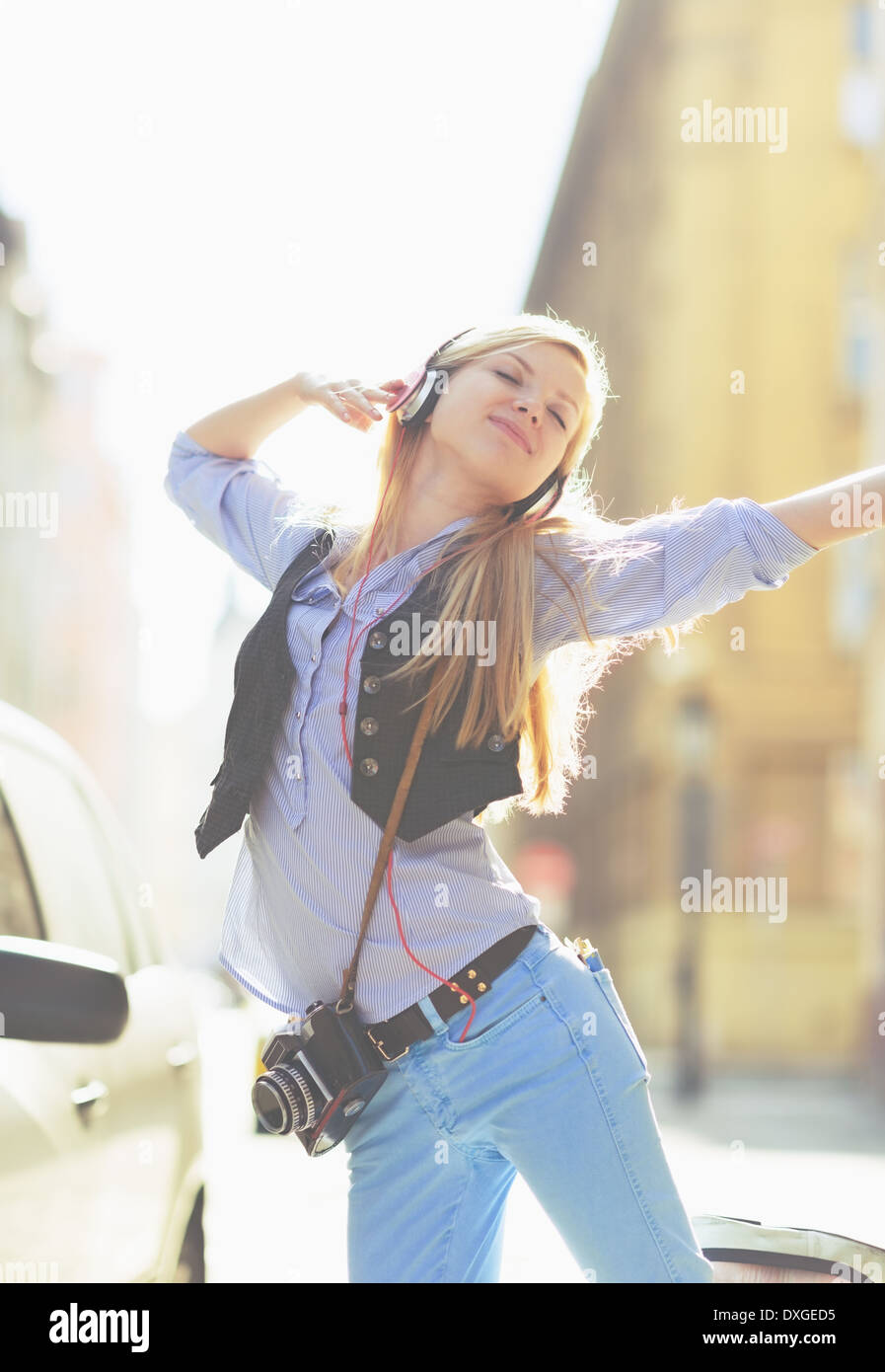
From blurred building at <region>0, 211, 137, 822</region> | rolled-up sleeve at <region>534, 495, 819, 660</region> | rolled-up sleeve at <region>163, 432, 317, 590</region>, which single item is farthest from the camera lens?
blurred building at <region>0, 211, 137, 822</region>

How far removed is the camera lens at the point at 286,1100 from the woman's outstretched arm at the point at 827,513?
3.33 feet

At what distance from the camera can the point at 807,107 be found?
81.7ft

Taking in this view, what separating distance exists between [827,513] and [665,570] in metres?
0.24

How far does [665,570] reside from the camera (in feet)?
8.09

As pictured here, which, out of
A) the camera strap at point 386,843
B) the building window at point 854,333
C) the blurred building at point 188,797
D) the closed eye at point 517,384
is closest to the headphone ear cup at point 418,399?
the closed eye at point 517,384

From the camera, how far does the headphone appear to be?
2746mm

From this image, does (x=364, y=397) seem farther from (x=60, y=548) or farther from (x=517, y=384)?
(x=60, y=548)

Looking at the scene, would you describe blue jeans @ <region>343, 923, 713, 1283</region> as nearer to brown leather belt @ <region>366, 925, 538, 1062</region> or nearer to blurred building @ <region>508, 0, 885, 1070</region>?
Answer: brown leather belt @ <region>366, 925, 538, 1062</region>

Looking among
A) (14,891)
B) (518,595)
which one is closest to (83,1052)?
(14,891)

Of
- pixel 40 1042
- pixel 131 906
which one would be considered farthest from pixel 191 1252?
pixel 40 1042

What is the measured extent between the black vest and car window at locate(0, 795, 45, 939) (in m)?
0.62

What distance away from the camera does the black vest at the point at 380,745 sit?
2.42 metres
